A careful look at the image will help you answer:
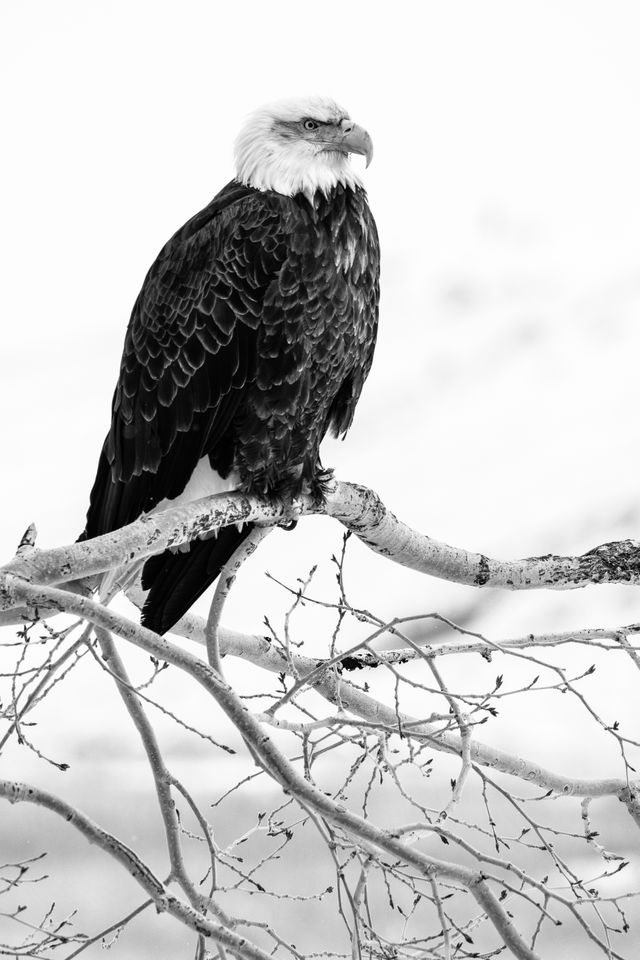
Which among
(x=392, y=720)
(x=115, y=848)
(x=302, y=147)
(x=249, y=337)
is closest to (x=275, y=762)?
(x=115, y=848)

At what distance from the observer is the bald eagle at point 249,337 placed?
11.2 feet

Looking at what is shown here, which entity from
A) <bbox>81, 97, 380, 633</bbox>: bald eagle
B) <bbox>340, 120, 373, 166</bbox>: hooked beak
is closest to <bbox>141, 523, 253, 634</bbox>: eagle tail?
<bbox>81, 97, 380, 633</bbox>: bald eagle

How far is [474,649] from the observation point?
361 cm

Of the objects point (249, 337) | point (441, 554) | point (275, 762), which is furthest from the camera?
point (441, 554)

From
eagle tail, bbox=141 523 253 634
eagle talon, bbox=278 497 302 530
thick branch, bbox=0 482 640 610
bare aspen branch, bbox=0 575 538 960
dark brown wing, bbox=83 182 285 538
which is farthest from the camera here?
eagle tail, bbox=141 523 253 634

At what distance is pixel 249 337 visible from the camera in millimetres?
3424

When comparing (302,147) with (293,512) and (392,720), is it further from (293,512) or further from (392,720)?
(392,720)

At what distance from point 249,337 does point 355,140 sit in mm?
864

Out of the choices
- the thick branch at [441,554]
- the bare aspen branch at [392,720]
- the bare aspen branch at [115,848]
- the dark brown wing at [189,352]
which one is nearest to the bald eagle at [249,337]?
the dark brown wing at [189,352]

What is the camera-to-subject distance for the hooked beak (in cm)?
367

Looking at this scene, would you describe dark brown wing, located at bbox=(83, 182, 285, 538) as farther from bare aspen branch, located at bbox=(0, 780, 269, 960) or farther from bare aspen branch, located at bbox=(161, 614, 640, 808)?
bare aspen branch, located at bbox=(0, 780, 269, 960)

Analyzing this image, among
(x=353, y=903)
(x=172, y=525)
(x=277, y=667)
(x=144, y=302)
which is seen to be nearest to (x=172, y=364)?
(x=144, y=302)

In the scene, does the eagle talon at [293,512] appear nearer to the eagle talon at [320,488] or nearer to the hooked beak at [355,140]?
the eagle talon at [320,488]

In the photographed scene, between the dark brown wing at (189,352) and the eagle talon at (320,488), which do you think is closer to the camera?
the dark brown wing at (189,352)
